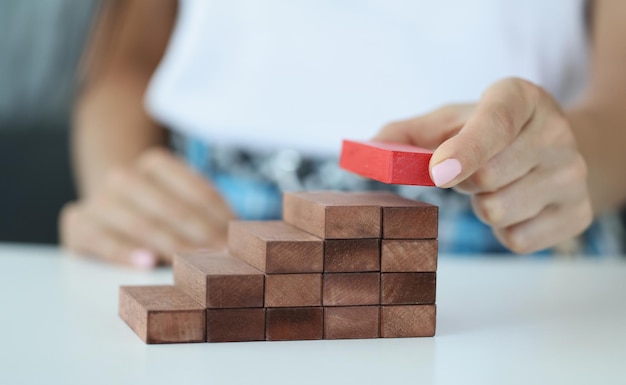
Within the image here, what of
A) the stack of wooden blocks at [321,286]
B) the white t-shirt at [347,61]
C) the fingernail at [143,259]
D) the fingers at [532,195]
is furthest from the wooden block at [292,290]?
the white t-shirt at [347,61]

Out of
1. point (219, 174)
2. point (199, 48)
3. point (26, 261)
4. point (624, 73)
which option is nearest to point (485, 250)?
point (624, 73)

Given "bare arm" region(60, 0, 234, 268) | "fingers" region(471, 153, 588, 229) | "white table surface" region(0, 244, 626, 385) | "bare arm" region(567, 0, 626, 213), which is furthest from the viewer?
"bare arm" region(60, 0, 234, 268)

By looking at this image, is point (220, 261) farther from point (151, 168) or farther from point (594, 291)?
point (151, 168)

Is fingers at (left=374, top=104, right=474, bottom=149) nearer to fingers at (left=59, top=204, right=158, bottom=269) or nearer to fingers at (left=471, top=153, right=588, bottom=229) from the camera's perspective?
fingers at (left=471, top=153, right=588, bottom=229)

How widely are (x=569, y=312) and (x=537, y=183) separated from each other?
14 cm

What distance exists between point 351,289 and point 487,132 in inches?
7.0

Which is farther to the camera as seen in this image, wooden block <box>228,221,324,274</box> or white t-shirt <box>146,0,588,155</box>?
white t-shirt <box>146,0,588,155</box>

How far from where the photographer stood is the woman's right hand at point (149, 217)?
1209 millimetres

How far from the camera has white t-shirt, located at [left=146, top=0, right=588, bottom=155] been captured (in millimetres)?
1304

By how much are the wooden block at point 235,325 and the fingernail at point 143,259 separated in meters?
0.46

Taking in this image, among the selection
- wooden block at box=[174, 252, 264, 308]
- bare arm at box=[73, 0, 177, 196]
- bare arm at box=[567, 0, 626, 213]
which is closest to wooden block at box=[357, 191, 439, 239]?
wooden block at box=[174, 252, 264, 308]

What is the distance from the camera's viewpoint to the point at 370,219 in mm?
725

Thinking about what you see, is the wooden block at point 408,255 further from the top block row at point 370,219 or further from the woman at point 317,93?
the woman at point 317,93

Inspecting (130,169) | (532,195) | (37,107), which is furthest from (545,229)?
(37,107)
